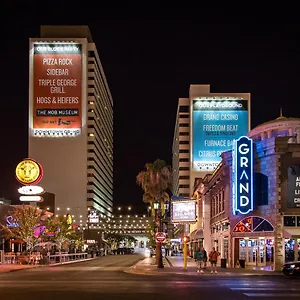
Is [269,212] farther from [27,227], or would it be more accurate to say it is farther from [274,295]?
[27,227]

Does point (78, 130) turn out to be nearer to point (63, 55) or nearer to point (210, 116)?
point (63, 55)

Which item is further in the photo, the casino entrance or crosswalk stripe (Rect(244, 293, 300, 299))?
the casino entrance

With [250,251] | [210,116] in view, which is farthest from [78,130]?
[250,251]

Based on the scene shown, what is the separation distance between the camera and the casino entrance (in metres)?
42.3

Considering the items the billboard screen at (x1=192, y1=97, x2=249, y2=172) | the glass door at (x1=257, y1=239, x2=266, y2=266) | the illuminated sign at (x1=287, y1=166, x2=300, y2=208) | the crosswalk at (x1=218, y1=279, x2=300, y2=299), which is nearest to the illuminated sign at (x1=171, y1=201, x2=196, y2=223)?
the glass door at (x1=257, y1=239, x2=266, y2=266)

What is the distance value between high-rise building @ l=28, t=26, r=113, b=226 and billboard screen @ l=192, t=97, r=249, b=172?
113 feet

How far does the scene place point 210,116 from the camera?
15375 centimetres

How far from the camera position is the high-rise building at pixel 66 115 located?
161 meters

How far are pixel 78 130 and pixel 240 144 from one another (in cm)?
12590

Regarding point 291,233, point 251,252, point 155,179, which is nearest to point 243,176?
point 291,233

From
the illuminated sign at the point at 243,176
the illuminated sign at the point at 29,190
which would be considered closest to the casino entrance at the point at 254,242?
the illuminated sign at the point at 243,176

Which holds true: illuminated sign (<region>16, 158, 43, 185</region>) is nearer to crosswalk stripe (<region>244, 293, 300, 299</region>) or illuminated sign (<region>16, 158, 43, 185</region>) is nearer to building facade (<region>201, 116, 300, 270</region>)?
building facade (<region>201, 116, 300, 270</region>)

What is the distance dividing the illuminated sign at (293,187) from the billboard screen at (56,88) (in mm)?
125402

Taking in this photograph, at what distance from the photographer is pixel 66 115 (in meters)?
163
